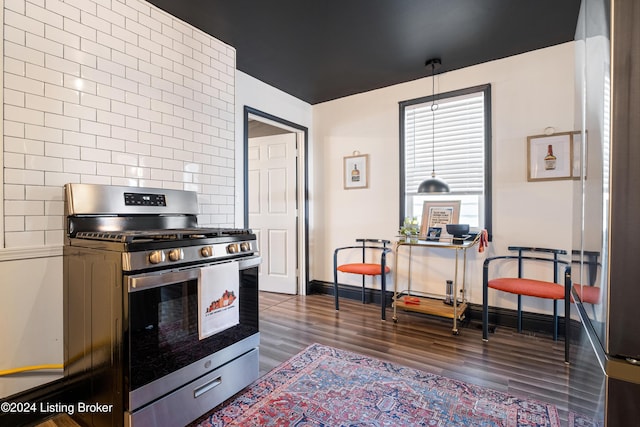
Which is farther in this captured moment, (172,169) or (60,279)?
(172,169)

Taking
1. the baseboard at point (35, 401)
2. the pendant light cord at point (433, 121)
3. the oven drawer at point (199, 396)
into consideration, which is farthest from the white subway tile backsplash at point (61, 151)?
the pendant light cord at point (433, 121)

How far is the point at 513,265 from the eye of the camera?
9.86 ft

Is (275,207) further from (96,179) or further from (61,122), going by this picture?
(61,122)

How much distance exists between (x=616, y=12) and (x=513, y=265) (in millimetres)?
2819

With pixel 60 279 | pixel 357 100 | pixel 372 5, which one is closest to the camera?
pixel 60 279

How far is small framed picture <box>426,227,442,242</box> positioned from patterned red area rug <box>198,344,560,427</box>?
4.40 feet

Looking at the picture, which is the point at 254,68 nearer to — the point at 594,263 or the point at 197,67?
the point at 197,67

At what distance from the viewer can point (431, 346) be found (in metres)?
2.58

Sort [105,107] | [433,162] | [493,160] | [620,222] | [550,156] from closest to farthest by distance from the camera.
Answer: [620,222] → [105,107] → [550,156] → [493,160] → [433,162]

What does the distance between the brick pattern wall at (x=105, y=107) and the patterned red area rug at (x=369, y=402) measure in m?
1.36

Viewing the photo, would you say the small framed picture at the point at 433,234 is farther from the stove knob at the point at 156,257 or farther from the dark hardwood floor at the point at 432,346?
the stove knob at the point at 156,257

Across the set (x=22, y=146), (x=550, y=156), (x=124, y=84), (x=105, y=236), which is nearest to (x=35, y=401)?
(x=105, y=236)

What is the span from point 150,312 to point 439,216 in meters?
2.75

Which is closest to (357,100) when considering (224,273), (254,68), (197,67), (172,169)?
(254,68)
